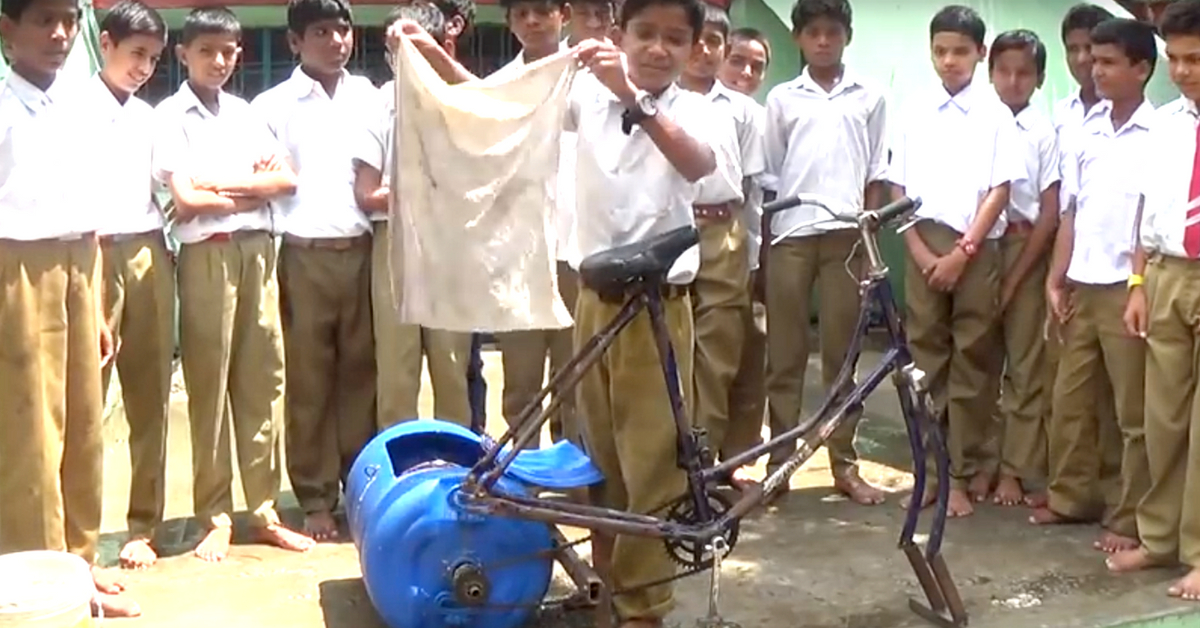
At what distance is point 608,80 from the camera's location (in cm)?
383

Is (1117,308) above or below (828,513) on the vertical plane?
above

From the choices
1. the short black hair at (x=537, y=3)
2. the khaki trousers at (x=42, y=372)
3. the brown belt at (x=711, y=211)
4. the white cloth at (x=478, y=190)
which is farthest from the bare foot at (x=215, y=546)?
the short black hair at (x=537, y=3)

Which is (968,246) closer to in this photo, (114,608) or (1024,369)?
(1024,369)

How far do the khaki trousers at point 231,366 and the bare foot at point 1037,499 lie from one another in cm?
279

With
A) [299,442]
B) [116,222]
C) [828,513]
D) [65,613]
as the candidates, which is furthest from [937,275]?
[65,613]

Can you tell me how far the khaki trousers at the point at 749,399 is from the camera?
222 inches

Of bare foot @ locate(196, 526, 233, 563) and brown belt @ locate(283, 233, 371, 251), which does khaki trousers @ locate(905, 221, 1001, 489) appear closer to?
brown belt @ locate(283, 233, 371, 251)

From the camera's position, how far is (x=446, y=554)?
400 cm

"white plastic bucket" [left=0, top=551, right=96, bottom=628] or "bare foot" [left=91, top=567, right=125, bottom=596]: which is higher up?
"white plastic bucket" [left=0, top=551, right=96, bottom=628]

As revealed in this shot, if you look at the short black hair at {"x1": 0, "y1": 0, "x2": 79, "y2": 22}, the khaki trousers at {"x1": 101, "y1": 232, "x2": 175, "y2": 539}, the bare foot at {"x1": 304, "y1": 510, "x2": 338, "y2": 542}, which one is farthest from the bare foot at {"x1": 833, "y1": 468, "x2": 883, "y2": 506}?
the short black hair at {"x1": 0, "y1": 0, "x2": 79, "y2": 22}

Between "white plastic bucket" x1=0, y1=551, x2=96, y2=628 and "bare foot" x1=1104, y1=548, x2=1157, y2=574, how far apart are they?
10.5 feet

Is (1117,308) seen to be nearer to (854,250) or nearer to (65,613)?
(854,250)

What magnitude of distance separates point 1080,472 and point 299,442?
2.83 metres

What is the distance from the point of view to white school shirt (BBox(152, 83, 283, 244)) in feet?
15.7
